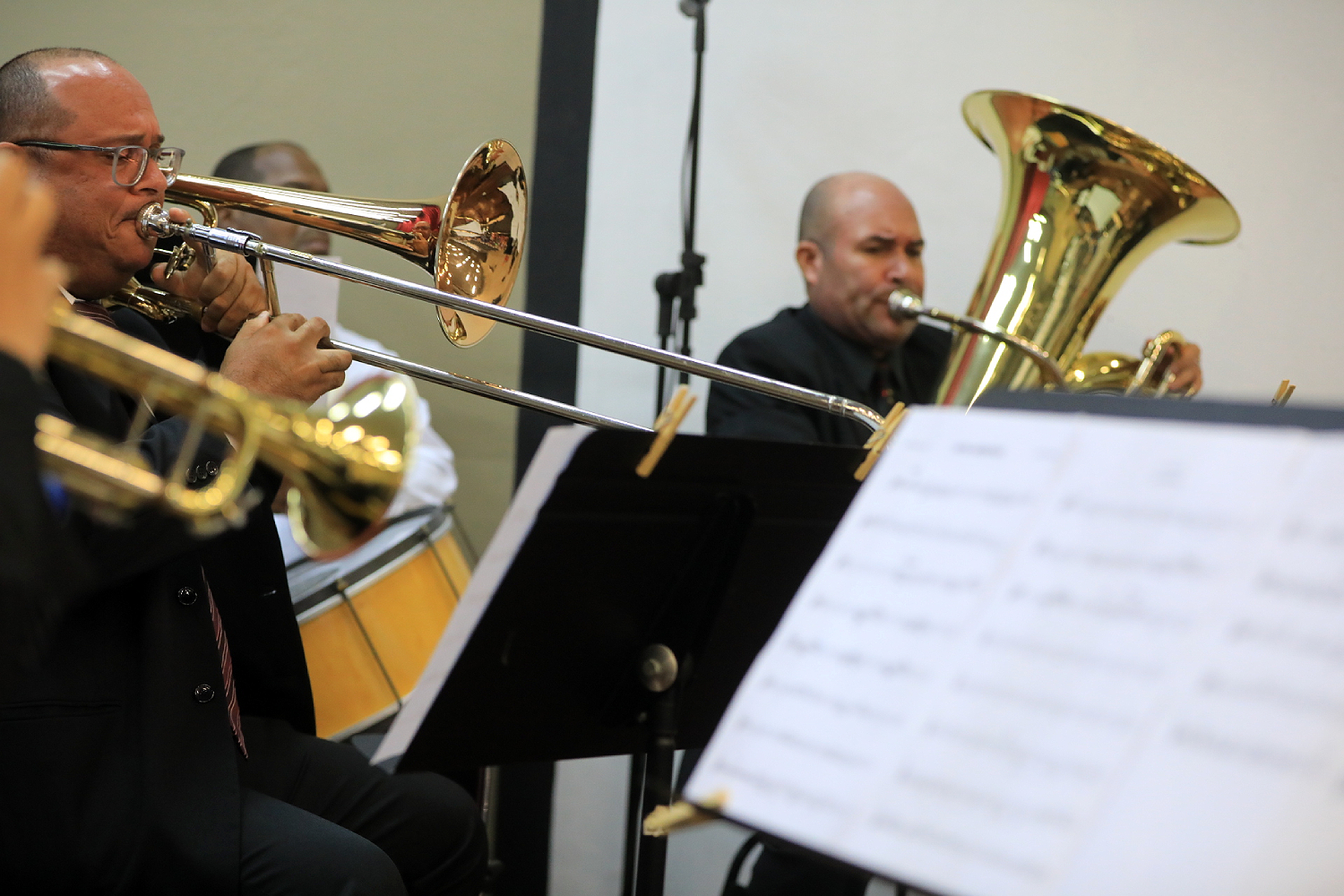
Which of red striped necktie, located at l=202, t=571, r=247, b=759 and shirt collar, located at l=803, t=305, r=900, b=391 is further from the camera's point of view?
shirt collar, located at l=803, t=305, r=900, b=391

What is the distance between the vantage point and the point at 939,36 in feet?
10.4

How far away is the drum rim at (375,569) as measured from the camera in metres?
2.18

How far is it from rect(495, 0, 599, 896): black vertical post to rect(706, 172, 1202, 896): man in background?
1.80ft

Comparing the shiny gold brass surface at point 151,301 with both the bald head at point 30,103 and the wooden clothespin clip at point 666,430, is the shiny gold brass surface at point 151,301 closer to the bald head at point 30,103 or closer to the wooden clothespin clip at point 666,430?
the bald head at point 30,103

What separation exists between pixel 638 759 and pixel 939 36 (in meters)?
2.07

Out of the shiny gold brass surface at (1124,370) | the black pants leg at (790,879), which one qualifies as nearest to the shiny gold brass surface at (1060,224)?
the shiny gold brass surface at (1124,370)

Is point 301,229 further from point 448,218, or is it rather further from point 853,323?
point 853,323

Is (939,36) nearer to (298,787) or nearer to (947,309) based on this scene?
(947,309)

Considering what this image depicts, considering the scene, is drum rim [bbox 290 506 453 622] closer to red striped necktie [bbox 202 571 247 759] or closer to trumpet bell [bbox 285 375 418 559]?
red striped necktie [bbox 202 571 247 759]

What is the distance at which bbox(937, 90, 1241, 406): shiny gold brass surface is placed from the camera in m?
2.50

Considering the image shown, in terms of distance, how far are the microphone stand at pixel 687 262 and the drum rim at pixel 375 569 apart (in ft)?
2.62

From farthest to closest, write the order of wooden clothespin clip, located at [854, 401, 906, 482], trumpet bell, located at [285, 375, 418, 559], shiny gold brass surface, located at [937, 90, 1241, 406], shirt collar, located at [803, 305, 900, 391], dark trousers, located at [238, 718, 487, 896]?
shirt collar, located at [803, 305, 900, 391] < shiny gold brass surface, located at [937, 90, 1241, 406] < dark trousers, located at [238, 718, 487, 896] < wooden clothespin clip, located at [854, 401, 906, 482] < trumpet bell, located at [285, 375, 418, 559]

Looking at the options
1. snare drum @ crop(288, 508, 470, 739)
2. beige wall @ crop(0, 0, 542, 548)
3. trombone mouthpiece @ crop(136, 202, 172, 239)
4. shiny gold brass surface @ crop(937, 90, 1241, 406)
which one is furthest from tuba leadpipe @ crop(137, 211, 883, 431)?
beige wall @ crop(0, 0, 542, 548)

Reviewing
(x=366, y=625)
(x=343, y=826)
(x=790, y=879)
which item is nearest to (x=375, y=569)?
(x=366, y=625)
